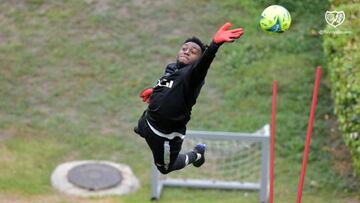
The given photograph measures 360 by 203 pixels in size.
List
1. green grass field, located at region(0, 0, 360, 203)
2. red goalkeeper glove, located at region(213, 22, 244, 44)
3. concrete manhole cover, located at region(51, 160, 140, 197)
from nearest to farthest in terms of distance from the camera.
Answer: red goalkeeper glove, located at region(213, 22, 244, 44), concrete manhole cover, located at region(51, 160, 140, 197), green grass field, located at region(0, 0, 360, 203)

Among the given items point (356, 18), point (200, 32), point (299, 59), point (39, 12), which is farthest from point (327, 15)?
point (39, 12)

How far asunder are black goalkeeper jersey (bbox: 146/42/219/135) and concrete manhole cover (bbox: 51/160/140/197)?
3183 mm

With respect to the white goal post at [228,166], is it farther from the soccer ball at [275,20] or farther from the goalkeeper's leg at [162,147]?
the soccer ball at [275,20]

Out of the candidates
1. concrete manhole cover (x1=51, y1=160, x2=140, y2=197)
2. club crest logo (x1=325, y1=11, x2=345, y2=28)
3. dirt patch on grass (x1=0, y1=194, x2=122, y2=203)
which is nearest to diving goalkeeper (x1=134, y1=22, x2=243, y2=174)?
dirt patch on grass (x1=0, y1=194, x2=122, y2=203)

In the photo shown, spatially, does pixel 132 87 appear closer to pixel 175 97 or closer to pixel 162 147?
pixel 162 147

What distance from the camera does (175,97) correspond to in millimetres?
6230

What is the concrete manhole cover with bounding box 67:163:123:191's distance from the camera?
31.4 ft

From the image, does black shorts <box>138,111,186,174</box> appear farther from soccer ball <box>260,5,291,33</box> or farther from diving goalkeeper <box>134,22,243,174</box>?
soccer ball <box>260,5,291,33</box>

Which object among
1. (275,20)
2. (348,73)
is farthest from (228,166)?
(275,20)

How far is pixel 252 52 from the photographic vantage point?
41.3 ft

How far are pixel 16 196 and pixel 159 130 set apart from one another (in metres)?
3.44

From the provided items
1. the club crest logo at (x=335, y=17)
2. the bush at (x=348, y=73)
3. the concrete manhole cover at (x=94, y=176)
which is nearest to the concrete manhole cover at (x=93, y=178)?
the concrete manhole cover at (x=94, y=176)

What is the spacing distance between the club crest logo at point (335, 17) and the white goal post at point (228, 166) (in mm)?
1782

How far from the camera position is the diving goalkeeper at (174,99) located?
19.8ft
